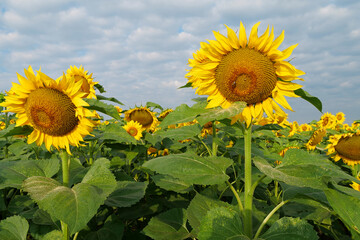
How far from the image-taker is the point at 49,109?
2.10 m

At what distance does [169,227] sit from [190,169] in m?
0.88

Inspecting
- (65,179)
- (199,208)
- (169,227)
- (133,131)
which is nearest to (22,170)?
(65,179)

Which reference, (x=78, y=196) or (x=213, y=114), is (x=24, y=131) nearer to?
(x=78, y=196)

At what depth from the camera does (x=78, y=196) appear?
160 centimetres

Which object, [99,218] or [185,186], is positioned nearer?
[185,186]

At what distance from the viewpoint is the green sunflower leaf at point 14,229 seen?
6.78ft

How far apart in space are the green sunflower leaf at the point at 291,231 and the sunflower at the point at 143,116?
3.39m

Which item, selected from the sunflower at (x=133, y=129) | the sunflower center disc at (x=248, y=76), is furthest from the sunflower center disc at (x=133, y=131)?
the sunflower center disc at (x=248, y=76)

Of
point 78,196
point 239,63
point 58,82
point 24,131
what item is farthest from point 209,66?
point 24,131

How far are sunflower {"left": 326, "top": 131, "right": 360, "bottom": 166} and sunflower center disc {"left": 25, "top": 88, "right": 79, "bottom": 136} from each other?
4.08m

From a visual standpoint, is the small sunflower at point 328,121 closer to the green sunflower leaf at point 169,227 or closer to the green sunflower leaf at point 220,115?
the green sunflower leaf at point 169,227

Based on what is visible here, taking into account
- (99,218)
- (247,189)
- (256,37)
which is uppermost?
(256,37)

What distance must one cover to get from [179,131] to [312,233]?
1509mm

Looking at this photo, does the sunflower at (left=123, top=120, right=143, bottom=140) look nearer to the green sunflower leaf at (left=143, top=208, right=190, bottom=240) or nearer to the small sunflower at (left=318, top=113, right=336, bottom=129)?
the green sunflower leaf at (left=143, top=208, right=190, bottom=240)
